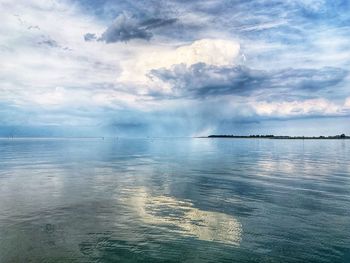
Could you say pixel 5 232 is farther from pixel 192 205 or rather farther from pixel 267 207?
pixel 267 207

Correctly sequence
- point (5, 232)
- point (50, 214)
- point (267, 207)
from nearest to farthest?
1. point (5, 232)
2. point (50, 214)
3. point (267, 207)

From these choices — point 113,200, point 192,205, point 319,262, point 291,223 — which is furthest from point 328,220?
point 113,200

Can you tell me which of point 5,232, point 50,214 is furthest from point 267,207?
point 5,232

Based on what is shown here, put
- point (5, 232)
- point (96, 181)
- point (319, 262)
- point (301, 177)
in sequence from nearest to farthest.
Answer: point (319, 262), point (5, 232), point (96, 181), point (301, 177)

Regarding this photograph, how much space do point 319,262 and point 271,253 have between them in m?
2.84

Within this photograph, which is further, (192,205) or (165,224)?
(192,205)

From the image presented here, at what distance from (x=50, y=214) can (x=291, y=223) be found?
21.6 meters

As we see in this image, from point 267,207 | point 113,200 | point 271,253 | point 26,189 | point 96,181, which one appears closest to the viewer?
point 271,253

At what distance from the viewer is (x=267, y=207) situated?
3403cm

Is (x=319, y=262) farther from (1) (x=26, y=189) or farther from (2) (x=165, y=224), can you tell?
(1) (x=26, y=189)

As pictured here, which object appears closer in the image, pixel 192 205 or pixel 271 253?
pixel 271 253

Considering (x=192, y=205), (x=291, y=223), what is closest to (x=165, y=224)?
(x=192, y=205)

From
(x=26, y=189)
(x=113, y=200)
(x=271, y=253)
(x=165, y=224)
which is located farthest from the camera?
(x=26, y=189)

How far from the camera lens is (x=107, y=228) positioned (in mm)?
26531
